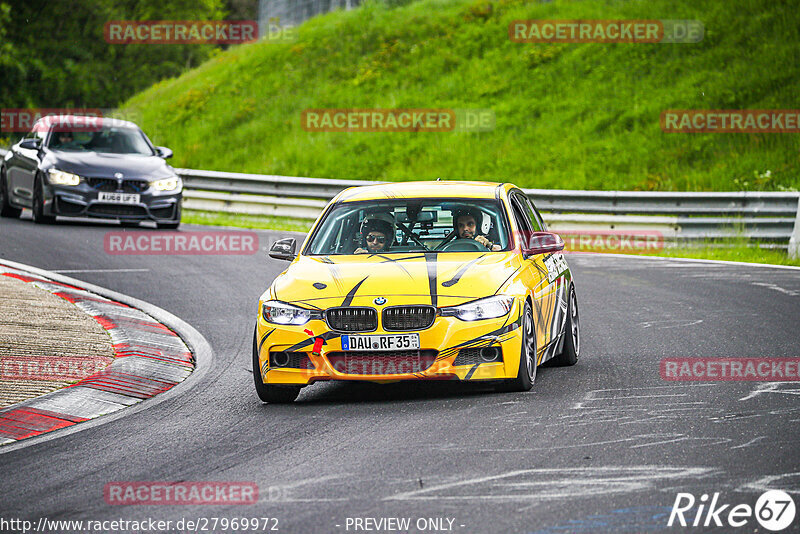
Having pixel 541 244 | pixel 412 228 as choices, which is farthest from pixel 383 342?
pixel 541 244

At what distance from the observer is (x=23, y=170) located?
2062 centimetres

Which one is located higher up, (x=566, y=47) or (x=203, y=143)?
A: (x=566, y=47)

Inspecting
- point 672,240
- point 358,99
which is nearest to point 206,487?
point 672,240

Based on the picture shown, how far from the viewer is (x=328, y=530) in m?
5.26

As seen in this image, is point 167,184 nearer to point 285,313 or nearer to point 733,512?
point 285,313

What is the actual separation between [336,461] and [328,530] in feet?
4.28

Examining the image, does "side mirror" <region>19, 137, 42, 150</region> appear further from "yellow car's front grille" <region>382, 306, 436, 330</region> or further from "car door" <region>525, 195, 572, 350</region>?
"yellow car's front grille" <region>382, 306, 436, 330</region>


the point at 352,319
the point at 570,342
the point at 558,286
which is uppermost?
the point at 558,286

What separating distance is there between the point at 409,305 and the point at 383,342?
0.30m

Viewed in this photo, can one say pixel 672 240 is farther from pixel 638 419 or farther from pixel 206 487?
pixel 206 487

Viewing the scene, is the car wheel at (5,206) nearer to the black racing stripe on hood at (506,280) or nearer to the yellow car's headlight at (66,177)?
the yellow car's headlight at (66,177)

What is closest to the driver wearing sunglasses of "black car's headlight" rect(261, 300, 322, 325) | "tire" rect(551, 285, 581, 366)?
"black car's headlight" rect(261, 300, 322, 325)

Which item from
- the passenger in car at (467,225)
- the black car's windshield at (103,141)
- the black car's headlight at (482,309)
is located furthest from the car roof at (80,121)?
the black car's headlight at (482,309)

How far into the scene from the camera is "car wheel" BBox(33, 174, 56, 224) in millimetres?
19956
